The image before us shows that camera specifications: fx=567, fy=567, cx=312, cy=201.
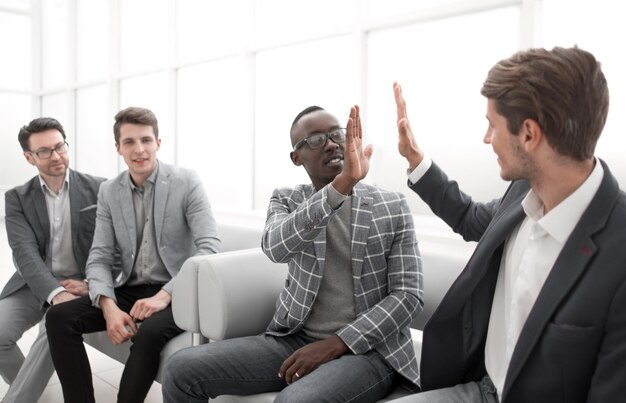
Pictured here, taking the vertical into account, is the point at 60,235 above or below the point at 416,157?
below

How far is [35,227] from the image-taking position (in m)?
3.00

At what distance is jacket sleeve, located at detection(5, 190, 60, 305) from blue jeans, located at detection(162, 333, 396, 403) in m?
1.22

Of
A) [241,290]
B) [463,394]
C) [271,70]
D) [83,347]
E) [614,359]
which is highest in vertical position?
[271,70]

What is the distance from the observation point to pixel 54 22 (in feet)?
25.4

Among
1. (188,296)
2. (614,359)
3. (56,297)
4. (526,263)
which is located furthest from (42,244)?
(614,359)

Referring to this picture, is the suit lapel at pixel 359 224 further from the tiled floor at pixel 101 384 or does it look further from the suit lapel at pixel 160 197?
the tiled floor at pixel 101 384

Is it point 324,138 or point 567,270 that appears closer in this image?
point 567,270

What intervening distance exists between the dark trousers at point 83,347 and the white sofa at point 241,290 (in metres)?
0.14

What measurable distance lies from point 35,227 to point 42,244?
10cm

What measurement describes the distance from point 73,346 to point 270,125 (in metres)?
2.59

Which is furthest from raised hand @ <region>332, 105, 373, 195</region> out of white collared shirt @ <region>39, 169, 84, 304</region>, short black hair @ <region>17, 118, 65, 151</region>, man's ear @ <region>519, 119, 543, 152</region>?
short black hair @ <region>17, 118, 65, 151</region>

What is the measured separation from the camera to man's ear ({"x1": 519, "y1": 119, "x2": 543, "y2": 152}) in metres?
1.25

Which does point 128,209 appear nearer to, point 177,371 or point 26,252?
point 26,252

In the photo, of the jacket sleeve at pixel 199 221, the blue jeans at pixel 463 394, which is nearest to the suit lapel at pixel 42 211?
the jacket sleeve at pixel 199 221
